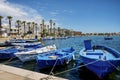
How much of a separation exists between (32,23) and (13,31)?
18784 millimetres

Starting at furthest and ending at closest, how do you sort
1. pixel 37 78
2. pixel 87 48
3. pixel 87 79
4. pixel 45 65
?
pixel 87 48, pixel 45 65, pixel 87 79, pixel 37 78

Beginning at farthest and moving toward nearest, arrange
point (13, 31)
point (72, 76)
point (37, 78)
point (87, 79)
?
point (13, 31) < point (72, 76) < point (87, 79) < point (37, 78)

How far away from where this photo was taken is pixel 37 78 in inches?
336

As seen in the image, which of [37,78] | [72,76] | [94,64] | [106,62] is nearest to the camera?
[37,78]

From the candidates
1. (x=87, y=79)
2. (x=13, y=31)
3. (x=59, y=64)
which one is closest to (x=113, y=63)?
(x=87, y=79)

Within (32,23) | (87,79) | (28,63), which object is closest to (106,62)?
(87,79)

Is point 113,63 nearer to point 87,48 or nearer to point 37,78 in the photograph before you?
point 37,78

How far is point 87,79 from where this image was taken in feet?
49.4

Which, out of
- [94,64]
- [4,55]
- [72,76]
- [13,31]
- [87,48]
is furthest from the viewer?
[13,31]

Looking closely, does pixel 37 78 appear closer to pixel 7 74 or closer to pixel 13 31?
pixel 7 74

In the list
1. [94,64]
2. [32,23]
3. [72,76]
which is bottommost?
[72,76]

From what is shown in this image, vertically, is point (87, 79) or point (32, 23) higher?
point (32, 23)

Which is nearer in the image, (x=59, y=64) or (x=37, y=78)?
(x=37, y=78)

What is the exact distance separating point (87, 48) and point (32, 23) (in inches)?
4594
